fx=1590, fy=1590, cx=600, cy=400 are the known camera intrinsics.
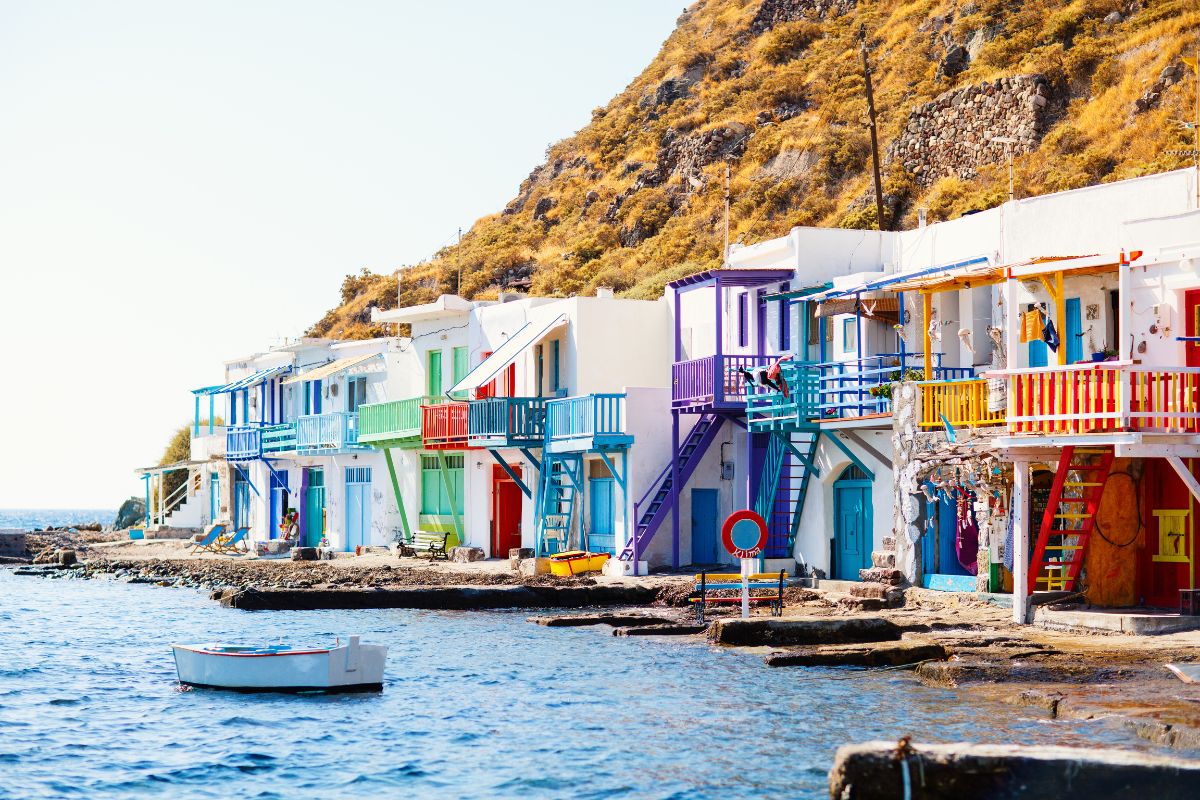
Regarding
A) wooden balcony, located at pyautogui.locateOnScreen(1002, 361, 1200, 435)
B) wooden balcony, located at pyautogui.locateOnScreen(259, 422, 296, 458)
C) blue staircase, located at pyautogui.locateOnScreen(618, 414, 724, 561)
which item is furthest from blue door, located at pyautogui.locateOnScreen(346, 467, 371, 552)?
wooden balcony, located at pyautogui.locateOnScreen(1002, 361, 1200, 435)

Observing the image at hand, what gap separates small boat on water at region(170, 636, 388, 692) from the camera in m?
22.6

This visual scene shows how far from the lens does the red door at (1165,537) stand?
24344 millimetres

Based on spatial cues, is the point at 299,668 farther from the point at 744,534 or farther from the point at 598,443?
the point at 598,443

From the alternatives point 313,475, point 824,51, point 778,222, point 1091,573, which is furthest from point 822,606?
point 824,51

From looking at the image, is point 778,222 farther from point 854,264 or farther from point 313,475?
point 854,264

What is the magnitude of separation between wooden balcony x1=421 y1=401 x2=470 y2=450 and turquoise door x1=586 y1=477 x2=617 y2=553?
4.38 m

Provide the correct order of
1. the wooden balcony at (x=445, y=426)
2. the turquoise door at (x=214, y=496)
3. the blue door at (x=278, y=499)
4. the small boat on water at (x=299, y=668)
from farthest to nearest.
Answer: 1. the turquoise door at (x=214, y=496)
2. the blue door at (x=278, y=499)
3. the wooden balcony at (x=445, y=426)
4. the small boat on water at (x=299, y=668)

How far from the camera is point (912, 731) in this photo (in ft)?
56.2

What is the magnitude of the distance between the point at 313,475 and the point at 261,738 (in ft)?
121

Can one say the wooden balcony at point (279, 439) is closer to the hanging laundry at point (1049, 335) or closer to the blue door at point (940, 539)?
the blue door at point (940, 539)

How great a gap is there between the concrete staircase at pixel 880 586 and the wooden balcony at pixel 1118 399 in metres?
5.90

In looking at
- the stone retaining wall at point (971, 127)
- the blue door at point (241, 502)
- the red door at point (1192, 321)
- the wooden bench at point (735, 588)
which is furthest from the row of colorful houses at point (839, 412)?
the stone retaining wall at point (971, 127)

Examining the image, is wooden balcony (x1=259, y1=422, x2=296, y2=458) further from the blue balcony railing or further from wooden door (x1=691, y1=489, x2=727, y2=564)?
the blue balcony railing

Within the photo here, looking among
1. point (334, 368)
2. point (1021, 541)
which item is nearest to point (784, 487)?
point (1021, 541)
